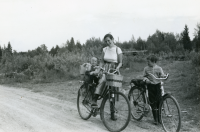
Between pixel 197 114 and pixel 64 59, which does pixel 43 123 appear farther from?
pixel 64 59

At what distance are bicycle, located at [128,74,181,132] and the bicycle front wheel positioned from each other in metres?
0.78

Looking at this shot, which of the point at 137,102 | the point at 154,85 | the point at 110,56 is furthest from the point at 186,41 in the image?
the point at 110,56

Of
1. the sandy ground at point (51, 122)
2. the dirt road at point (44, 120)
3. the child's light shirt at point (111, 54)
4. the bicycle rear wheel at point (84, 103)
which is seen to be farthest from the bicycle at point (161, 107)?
the bicycle rear wheel at point (84, 103)

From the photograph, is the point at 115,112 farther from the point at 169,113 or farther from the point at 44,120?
the point at 44,120

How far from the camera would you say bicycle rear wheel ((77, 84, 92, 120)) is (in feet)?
17.1

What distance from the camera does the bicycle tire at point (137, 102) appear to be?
4945 mm

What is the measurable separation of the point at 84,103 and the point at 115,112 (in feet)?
3.86

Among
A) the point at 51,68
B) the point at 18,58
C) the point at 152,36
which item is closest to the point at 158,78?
the point at 51,68

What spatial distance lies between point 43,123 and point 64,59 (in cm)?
1559

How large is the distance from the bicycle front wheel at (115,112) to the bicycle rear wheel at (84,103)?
2.31 feet

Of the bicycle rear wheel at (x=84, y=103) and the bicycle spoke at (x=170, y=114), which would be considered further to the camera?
the bicycle rear wheel at (x=84, y=103)

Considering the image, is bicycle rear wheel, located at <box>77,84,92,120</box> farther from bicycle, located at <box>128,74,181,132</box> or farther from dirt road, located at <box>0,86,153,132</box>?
bicycle, located at <box>128,74,181,132</box>

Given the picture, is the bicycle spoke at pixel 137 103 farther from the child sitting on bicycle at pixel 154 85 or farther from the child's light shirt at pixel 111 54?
the child's light shirt at pixel 111 54

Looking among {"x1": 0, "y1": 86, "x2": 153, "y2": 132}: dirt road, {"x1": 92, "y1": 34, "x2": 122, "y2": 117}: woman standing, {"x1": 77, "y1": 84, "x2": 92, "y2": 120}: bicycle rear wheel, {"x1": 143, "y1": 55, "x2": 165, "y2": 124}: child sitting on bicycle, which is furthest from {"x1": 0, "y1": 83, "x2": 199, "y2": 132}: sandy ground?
{"x1": 92, "y1": 34, "x2": 122, "y2": 117}: woman standing
